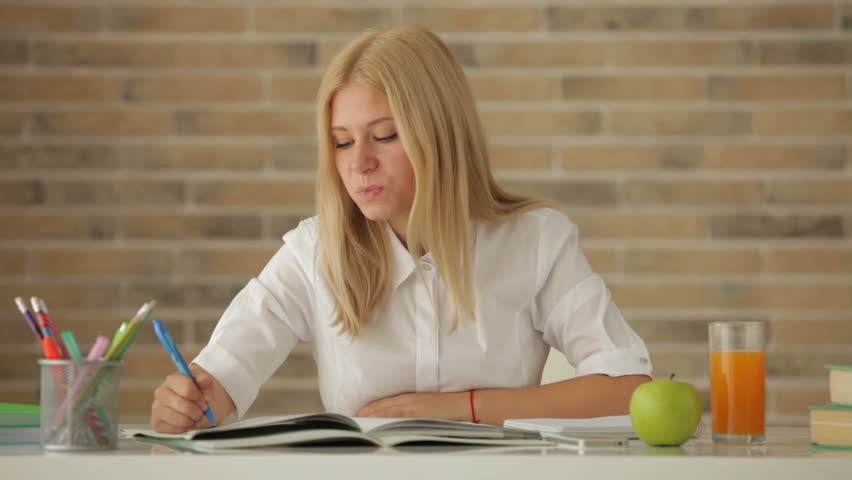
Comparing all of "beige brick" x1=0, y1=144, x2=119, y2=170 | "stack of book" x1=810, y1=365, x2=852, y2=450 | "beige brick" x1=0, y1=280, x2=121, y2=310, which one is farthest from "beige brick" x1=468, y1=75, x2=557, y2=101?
"stack of book" x1=810, y1=365, x2=852, y2=450

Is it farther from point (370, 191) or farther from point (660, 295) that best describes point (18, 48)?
point (660, 295)

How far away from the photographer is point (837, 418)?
1.20 meters

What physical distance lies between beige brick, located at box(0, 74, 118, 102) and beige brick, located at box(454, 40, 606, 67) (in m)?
0.97

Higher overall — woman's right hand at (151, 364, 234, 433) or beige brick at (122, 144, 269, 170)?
beige brick at (122, 144, 269, 170)

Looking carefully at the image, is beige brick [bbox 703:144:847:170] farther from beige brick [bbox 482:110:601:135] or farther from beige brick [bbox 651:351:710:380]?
beige brick [bbox 651:351:710:380]

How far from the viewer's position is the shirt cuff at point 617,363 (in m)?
1.72

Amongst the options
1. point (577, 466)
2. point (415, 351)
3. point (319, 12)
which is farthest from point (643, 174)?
point (577, 466)

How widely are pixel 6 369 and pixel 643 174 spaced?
182cm

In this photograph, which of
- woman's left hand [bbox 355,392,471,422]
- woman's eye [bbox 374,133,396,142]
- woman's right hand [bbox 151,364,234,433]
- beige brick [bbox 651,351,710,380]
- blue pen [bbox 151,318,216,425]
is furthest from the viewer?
beige brick [bbox 651,351,710,380]

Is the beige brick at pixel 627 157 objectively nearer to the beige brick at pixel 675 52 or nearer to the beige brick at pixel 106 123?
the beige brick at pixel 675 52

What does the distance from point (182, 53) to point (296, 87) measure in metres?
0.33

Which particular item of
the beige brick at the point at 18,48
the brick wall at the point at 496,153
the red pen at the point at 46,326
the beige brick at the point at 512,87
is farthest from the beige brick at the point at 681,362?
the red pen at the point at 46,326

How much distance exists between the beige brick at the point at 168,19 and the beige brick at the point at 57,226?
53 centimetres

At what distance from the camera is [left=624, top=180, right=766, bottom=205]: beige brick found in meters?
2.92
